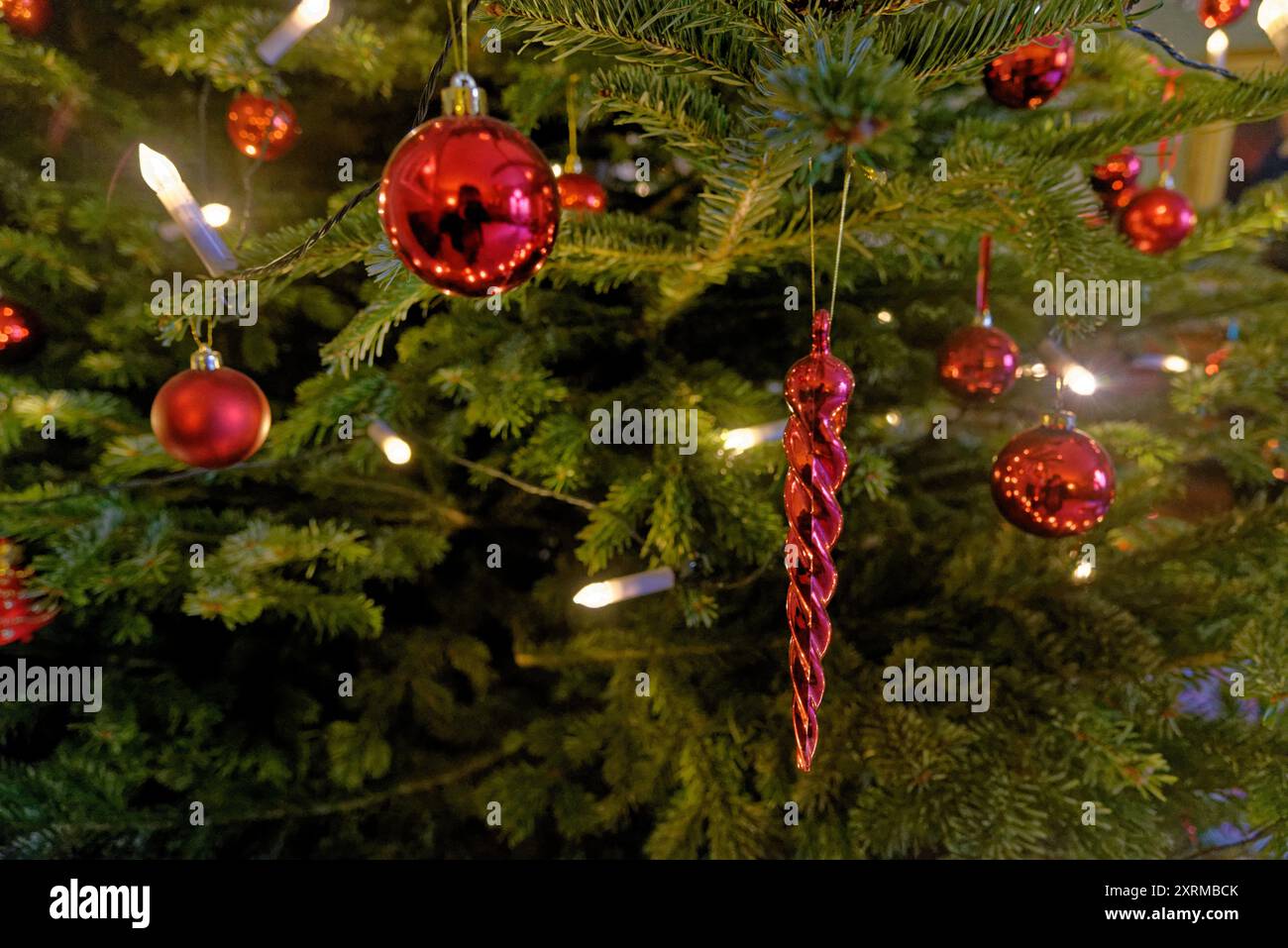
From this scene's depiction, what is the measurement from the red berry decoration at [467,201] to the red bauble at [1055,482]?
518 mm

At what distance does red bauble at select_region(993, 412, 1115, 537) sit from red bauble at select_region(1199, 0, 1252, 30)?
2.24 ft

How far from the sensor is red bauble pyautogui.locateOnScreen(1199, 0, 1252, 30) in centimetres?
93

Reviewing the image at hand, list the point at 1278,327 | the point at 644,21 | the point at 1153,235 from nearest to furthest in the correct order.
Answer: the point at 644,21, the point at 1153,235, the point at 1278,327

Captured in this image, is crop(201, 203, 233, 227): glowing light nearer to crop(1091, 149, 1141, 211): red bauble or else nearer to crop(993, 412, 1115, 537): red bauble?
crop(993, 412, 1115, 537): red bauble

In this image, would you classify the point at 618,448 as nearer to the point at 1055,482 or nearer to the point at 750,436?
the point at 750,436

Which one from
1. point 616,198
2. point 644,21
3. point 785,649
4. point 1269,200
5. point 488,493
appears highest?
point 616,198

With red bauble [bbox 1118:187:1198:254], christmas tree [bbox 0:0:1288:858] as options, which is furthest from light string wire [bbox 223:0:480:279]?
red bauble [bbox 1118:187:1198:254]

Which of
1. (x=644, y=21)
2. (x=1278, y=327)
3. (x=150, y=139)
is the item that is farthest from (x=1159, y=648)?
(x=150, y=139)

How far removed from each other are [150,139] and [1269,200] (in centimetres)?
140

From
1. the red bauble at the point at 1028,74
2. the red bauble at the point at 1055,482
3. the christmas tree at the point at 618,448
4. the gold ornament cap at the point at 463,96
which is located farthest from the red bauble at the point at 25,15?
the red bauble at the point at 1055,482

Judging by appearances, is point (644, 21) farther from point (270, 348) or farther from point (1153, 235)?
point (1153, 235)

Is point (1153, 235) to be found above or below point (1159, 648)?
above
